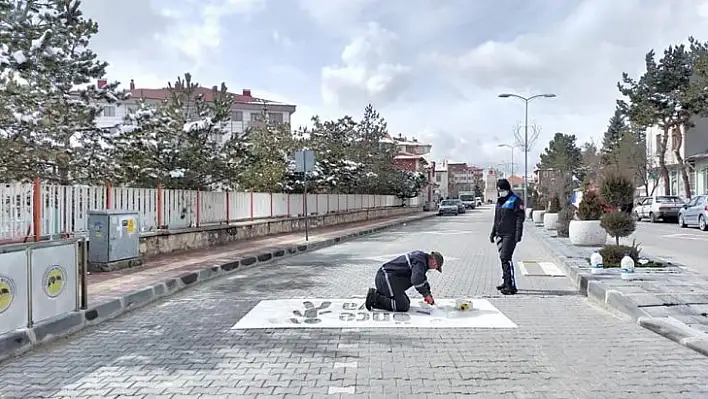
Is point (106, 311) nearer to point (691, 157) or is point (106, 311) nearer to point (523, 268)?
point (523, 268)

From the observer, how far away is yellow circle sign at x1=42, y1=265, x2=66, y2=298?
24.2ft

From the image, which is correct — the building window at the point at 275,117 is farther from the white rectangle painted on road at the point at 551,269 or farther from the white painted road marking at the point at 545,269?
the white rectangle painted on road at the point at 551,269

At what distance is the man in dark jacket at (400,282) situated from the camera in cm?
856

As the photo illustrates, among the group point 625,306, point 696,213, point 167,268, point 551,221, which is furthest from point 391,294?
point 696,213

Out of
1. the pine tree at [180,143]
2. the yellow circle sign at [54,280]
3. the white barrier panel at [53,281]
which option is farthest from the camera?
the pine tree at [180,143]

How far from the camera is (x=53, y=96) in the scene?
16.4 m

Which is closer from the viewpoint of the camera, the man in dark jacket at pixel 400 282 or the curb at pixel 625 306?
the curb at pixel 625 306

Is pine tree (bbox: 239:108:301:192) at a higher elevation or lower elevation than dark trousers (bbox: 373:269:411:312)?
higher

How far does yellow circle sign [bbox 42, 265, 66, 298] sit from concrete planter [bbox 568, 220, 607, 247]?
13.3 m

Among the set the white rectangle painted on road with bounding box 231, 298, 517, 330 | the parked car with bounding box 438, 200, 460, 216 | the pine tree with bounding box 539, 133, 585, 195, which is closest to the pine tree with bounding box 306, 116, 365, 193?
the parked car with bounding box 438, 200, 460, 216

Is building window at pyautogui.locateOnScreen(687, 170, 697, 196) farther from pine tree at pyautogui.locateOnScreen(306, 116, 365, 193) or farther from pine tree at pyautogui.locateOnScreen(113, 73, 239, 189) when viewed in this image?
pine tree at pyautogui.locateOnScreen(113, 73, 239, 189)

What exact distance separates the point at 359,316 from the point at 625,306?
3516 millimetres

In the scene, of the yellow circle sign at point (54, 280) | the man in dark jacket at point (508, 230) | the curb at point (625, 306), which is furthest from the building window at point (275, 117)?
the yellow circle sign at point (54, 280)

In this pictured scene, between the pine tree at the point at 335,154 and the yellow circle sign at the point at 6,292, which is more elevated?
the pine tree at the point at 335,154
